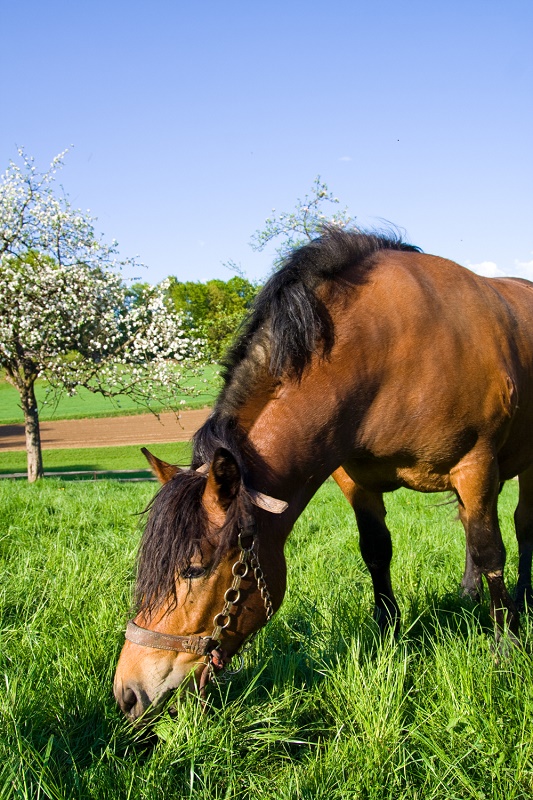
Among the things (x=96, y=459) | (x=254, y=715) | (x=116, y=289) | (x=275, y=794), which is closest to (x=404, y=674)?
(x=254, y=715)

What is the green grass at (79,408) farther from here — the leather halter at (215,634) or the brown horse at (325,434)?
the leather halter at (215,634)

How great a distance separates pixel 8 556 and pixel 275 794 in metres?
3.52

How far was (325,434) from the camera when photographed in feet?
9.69

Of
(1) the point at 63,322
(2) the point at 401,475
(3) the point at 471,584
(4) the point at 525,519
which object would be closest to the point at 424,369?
(2) the point at 401,475

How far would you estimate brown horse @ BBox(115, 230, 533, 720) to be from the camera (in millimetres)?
2547

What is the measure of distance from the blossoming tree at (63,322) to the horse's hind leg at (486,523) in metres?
12.9

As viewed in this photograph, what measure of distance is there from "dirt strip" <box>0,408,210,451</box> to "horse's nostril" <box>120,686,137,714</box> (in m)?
26.1

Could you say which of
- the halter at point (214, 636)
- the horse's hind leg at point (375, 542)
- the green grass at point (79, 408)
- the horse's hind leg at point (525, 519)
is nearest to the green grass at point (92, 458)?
the green grass at point (79, 408)

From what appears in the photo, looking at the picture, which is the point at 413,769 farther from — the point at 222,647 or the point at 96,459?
the point at 96,459

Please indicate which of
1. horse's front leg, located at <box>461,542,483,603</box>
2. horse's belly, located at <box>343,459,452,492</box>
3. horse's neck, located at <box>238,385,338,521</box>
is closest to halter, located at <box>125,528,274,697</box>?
horse's neck, located at <box>238,385,338,521</box>

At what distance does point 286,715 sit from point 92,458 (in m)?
25.5

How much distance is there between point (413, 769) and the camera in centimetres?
237

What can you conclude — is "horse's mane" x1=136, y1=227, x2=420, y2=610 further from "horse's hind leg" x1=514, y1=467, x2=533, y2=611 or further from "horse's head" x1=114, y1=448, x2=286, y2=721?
"horse's hind leg" x1=514, y1=467, x2=533, y2=611

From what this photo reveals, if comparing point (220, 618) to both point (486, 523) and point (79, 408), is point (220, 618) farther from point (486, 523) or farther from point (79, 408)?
point (79, 408)
